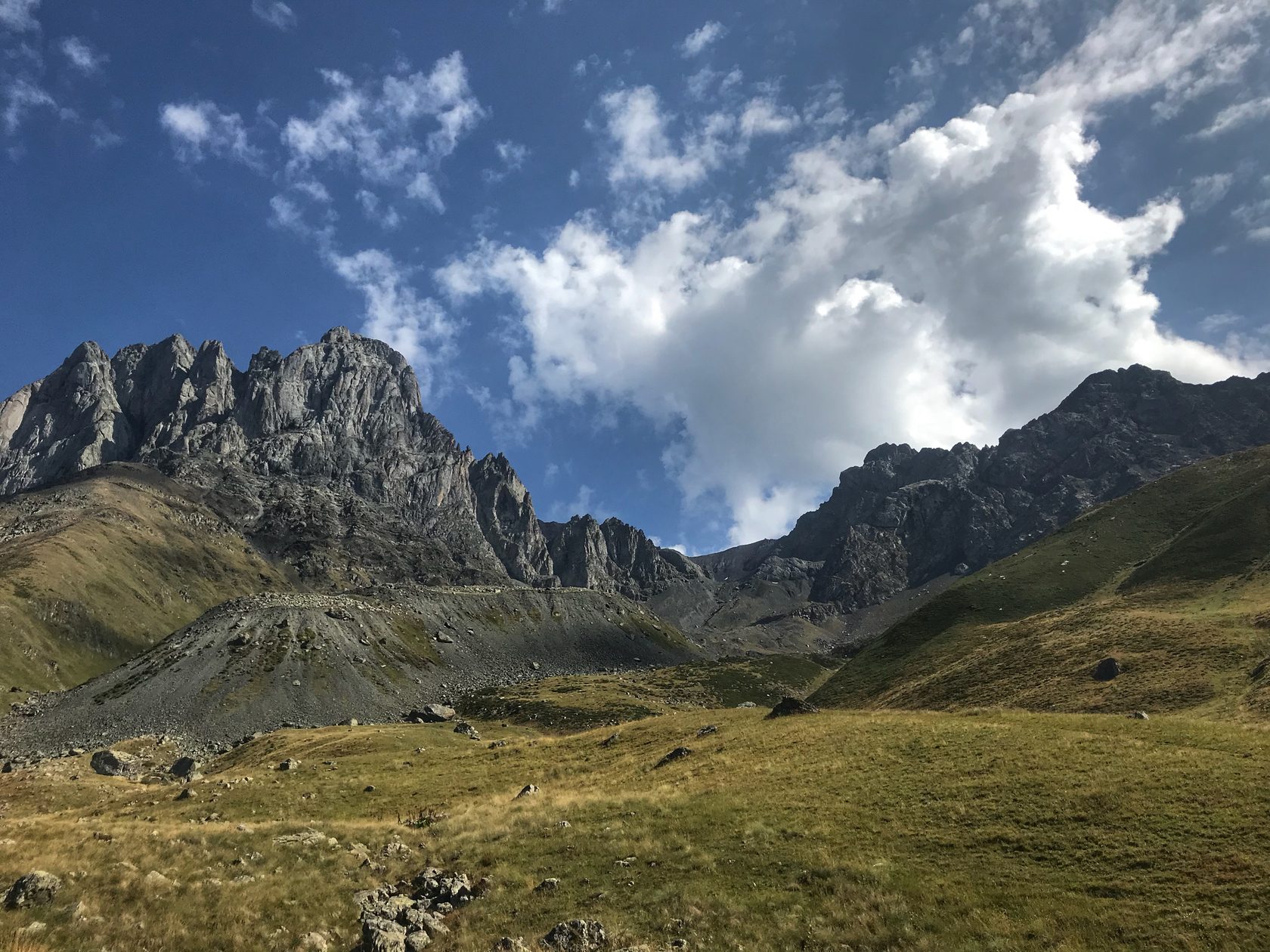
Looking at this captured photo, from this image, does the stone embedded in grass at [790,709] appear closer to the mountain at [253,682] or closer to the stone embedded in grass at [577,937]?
the stone embedded in grass at [577,937]

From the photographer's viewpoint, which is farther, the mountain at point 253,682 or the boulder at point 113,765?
the mountain at point 253,682

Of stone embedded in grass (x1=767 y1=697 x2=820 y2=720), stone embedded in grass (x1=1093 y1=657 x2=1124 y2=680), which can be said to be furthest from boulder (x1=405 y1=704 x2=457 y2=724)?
stone embedded in grass (x1=1093 y1=657 x2=1124 y2=680)

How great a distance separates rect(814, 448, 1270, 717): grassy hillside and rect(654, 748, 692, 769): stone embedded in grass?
3569cm

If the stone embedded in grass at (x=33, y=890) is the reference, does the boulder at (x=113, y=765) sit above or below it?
above

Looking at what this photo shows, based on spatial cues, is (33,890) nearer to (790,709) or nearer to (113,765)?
(790,709)

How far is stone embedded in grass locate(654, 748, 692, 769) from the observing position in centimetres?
4428

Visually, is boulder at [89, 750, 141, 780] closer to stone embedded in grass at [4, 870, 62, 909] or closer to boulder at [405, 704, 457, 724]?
boulder at [405, 704, 457, 724]

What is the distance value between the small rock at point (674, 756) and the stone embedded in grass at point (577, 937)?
24.0 meters

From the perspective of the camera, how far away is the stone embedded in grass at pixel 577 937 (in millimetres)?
19750

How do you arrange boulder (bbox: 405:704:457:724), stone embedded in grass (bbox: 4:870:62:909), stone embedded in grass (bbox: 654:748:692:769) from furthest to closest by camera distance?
boulder (bbox: 405:704:457:724), stone embedded in grass (bbox: 654:748:692:769), stone embedded in grass (bbox: 4:870:62:909)

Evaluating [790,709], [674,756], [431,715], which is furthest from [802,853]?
[431,715]

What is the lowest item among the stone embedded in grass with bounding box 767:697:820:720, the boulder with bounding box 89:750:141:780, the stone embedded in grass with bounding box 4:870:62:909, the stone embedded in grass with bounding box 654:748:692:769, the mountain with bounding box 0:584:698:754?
the stone embedded in grass with bounding box 654:748:692:769

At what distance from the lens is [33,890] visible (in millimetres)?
21500

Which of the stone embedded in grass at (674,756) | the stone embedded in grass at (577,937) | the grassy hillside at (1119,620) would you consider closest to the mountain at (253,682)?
the stone embedded in grass at (674,756)
